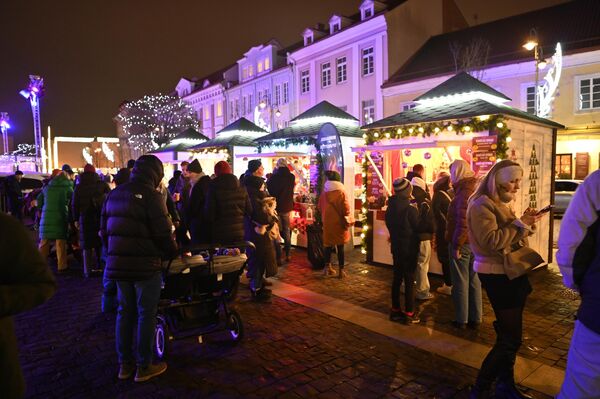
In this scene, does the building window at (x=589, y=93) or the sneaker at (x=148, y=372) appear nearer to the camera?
A: the sneaker at (x=148, y=372)

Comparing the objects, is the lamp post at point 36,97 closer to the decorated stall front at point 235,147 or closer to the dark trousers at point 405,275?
the decorated stall front at point 235,147

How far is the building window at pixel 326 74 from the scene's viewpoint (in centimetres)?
2948

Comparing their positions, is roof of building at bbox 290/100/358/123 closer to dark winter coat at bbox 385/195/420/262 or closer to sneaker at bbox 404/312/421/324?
dark winter coat at bbox 385/195/420/262

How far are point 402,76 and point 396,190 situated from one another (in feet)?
69.7

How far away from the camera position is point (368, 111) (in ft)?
88.5

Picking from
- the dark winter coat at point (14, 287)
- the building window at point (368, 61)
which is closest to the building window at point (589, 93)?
the building window at point (368, 61)

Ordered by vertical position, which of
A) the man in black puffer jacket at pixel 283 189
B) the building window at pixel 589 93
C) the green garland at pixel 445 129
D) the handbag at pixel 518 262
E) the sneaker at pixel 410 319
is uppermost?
the building window at pixel 589 93

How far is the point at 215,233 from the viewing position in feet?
19.0

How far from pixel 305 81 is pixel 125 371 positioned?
29549 mm

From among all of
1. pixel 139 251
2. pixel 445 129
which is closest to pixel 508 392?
pixel 139 251

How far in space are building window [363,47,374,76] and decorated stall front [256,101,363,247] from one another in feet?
53.1

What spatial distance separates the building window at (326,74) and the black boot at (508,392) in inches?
1080

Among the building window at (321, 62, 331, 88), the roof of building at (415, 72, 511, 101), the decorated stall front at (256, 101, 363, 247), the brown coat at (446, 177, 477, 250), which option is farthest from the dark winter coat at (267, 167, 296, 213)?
the building window at (321, 62, 331, 88)

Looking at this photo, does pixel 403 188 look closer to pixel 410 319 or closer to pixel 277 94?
pixel 410 319
